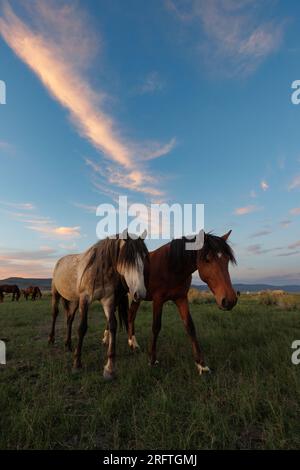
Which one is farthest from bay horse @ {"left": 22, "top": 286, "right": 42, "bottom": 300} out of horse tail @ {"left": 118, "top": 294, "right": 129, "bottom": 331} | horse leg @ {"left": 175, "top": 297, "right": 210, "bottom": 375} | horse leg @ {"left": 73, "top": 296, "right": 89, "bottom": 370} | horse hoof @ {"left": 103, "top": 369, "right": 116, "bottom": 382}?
horse hoof @ {"left": 103, "top": 369, "right": 116, "bottom": 382}

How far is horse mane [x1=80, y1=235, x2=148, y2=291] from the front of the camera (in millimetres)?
4727

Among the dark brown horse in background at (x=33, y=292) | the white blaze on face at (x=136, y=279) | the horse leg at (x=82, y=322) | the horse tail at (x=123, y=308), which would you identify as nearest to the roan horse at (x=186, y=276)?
the horse tail at (x=123, y=308)

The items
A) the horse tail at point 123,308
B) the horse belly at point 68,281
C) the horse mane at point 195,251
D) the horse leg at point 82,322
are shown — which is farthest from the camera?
the horse belly at point 68,281

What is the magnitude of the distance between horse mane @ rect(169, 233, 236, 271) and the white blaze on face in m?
1.06

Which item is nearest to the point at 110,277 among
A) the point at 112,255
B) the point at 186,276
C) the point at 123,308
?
the point at 112,255

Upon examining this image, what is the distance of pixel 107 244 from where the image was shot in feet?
17.7

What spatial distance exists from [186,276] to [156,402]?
8.56 ft

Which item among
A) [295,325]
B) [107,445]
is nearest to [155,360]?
[107,445]

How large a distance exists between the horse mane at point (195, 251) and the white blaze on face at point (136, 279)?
1062 millimetres

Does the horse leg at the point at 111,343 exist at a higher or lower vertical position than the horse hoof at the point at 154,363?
higher

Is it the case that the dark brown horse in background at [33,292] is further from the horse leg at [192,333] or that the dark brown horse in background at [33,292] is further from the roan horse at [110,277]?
the horse leg at [192,333]

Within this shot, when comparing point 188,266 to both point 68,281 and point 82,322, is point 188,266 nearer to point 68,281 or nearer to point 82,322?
point 82,322

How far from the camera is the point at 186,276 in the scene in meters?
5.55

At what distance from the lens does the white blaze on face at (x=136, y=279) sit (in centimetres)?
445
